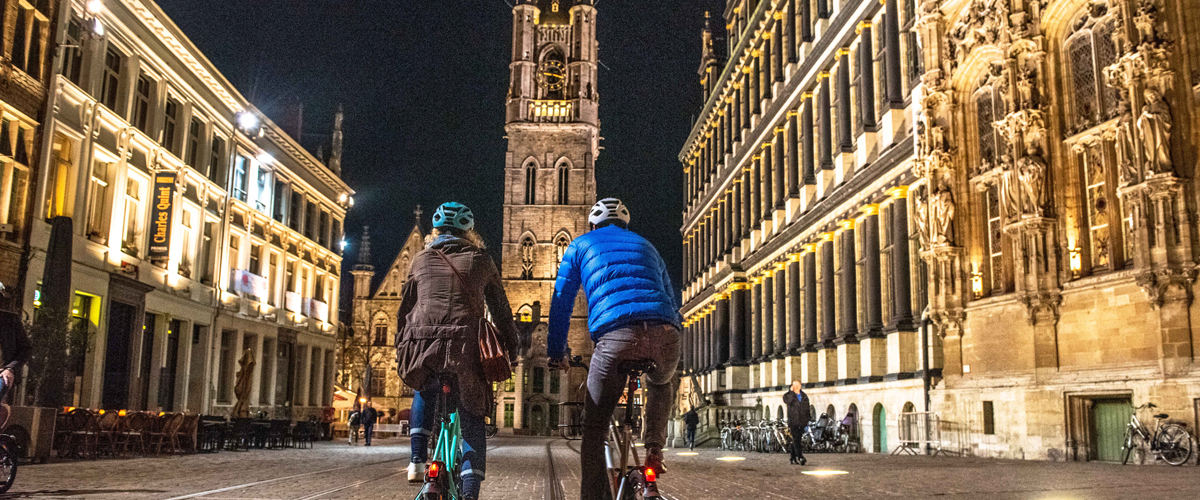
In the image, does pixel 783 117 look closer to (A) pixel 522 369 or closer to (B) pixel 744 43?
(B) pixel 744 43

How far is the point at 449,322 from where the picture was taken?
214 inches

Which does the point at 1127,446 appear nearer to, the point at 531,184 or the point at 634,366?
the point at 634,366

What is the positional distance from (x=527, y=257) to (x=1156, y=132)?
72.2 m

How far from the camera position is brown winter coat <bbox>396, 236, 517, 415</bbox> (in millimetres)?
5363

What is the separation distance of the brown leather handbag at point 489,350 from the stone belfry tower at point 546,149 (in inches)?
3049

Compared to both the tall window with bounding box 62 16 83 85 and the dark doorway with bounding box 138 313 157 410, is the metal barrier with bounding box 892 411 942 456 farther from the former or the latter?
the tall window with bounding box 62 16 83 85

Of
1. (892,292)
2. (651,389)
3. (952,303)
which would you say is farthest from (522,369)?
(651,389)

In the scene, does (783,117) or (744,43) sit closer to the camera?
(783,117)

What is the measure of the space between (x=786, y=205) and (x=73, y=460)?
27765 mm

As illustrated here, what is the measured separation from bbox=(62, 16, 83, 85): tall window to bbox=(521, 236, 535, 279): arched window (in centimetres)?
6416

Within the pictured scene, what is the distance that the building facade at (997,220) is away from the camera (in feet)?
51.5

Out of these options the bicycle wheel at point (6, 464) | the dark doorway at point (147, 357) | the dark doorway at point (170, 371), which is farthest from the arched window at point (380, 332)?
the bicycle wheel at point (6, 464)

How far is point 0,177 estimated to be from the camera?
61.3 feet

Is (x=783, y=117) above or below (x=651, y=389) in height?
above
